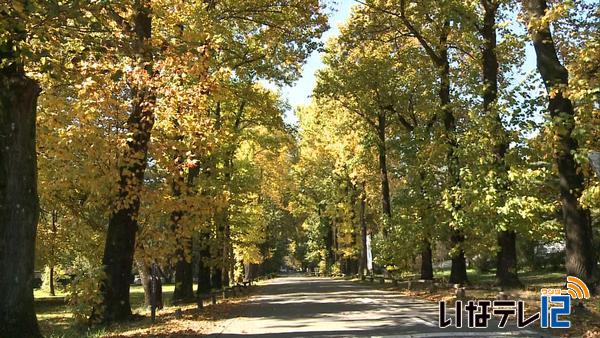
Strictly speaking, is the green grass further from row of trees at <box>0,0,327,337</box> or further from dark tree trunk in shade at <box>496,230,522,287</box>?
dark tree trunk in shade at <box>496,230,522,287</box>

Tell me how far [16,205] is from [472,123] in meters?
13.9

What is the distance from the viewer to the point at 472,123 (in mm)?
18203

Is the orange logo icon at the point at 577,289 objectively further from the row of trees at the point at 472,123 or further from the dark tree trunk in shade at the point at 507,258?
the dark tree trunk in shade at the point at 507,258

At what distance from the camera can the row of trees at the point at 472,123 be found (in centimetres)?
1269

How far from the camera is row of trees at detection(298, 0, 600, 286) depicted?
1269cm

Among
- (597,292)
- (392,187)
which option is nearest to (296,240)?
(392,187)

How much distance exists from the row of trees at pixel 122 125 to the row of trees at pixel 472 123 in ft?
15.6

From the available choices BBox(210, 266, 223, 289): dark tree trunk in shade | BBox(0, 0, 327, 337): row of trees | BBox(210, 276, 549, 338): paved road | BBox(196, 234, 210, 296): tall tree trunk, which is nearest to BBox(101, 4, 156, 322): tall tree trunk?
BBox(0, 0, 327, 337): row of trees

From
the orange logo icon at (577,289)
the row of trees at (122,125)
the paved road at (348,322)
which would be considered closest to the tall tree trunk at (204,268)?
the row of trees at (122,125)

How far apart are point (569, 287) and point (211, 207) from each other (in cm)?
868

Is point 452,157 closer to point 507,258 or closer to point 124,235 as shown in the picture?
point 507,258

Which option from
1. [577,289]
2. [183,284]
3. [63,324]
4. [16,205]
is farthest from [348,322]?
[63,324]

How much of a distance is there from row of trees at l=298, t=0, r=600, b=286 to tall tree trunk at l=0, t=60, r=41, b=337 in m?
9.18

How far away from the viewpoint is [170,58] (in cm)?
1116
